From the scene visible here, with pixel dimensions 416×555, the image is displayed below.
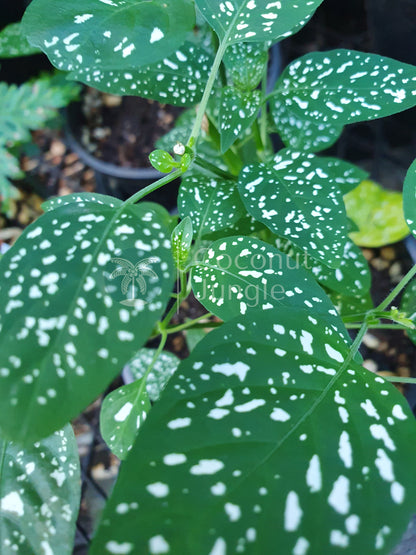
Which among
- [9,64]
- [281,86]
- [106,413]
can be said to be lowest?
[106,413]

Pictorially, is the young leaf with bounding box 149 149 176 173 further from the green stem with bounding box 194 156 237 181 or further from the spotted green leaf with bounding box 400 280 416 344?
the spotted green leaf with bounding box 400 280 416 344

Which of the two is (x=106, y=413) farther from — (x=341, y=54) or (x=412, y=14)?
(x=412, y=14)

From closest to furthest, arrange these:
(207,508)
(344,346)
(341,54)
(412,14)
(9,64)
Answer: (207,508) < (344,346) < (341,54) < (412,14) < (9,64)

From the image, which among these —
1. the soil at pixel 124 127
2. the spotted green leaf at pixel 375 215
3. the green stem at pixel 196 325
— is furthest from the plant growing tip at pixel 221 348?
the soil at pixel 124 127

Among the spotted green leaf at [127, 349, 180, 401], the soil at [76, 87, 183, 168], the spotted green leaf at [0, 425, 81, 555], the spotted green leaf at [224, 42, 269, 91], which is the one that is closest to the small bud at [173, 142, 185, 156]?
the spotted green leaf at [224, 42, 269, 91]

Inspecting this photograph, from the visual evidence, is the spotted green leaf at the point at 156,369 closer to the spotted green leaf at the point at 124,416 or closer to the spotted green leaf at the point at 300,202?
the spotted green leaf at the point at 124,416

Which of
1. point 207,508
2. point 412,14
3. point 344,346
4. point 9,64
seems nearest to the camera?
point 207,508

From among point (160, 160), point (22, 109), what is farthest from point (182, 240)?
point (22, 109)

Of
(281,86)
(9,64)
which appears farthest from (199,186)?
(9,64)
